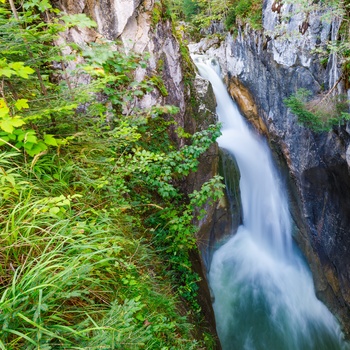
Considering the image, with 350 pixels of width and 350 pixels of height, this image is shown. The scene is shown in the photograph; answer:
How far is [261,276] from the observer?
782cm

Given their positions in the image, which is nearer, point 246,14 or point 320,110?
point 320,110

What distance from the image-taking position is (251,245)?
8672mm

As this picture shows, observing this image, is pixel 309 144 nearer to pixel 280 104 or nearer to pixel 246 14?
pixel 280 104

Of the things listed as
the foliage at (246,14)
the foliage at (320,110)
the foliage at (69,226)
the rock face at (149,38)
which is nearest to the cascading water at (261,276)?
the rock face at (149,38)

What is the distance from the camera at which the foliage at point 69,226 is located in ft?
4.16

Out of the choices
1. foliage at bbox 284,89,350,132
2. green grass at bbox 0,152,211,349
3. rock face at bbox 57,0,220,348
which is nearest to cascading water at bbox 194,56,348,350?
rock face at bbox 57,0,220,348

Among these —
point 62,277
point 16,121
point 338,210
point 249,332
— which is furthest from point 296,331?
point 16,121

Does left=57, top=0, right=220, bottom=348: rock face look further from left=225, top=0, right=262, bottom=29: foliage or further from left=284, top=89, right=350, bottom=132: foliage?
left=225, top=0, right=262, bottom=29: foliage

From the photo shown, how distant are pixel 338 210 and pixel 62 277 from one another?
7426mm

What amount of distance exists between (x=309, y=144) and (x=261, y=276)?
4404mm

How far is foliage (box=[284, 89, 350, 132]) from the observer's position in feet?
17.7

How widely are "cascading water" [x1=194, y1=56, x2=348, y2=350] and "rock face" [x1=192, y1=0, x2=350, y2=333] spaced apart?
19.7 inches

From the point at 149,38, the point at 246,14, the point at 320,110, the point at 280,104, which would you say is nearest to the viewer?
the point at 149,38

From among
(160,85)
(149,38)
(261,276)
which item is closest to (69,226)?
(160,85)
